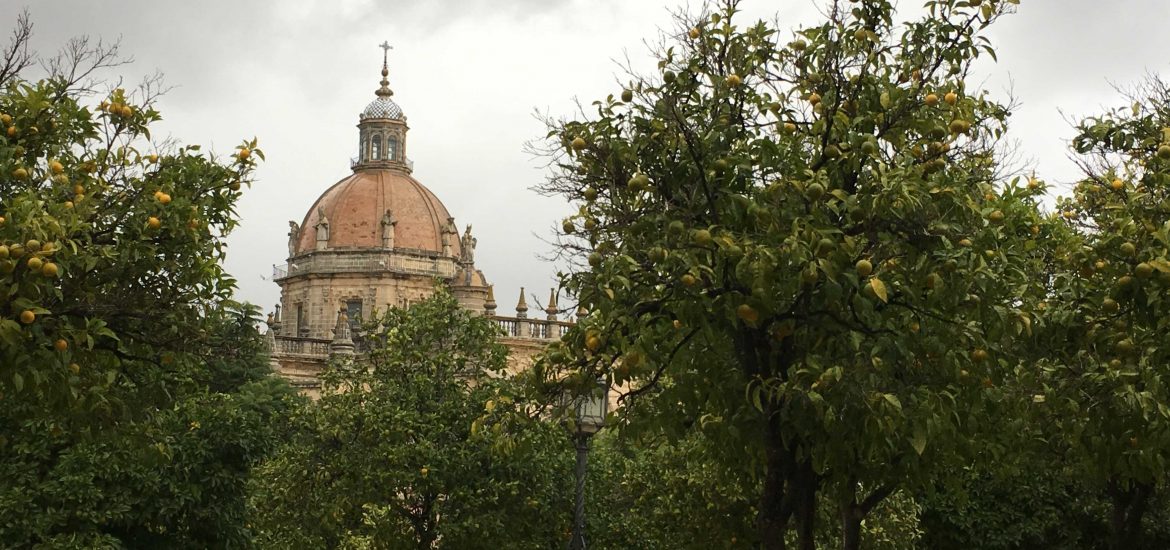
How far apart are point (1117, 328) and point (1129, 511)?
20.5 feet

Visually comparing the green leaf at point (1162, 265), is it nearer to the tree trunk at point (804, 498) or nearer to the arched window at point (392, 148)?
the tree trunk at point (804, 498)

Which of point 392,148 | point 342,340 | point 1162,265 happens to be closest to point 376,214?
point 392,148

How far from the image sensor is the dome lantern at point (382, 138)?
8650 cm

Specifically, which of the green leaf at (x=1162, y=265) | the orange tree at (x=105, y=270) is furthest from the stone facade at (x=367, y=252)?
the green leaf at (x=1162, y=265)

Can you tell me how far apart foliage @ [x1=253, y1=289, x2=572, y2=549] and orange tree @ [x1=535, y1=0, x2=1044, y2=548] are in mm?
11552

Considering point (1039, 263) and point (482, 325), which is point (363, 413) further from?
point (1039, 263)

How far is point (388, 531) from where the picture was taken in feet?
82.4

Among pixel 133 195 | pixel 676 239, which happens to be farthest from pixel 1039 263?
pixel 133 195

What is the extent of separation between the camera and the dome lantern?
86.5 meters

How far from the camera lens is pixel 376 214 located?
8238cm

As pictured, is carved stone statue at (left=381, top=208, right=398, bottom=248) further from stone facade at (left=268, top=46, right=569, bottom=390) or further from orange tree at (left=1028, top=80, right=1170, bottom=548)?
orange tree at (left=1028, top=80, right=1170, bottom=548)

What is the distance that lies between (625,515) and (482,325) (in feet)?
15.8

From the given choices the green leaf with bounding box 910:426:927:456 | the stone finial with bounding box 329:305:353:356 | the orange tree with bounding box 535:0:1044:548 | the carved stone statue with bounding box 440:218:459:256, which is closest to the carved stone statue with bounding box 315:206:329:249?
the carved stone statue with bounding box 440:218:459:256

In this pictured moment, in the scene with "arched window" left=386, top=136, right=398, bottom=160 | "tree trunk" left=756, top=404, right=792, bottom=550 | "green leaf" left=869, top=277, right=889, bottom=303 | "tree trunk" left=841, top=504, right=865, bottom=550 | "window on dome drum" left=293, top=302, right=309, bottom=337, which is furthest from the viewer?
"arched window" left=386, top=136, right=398, bottom=160
